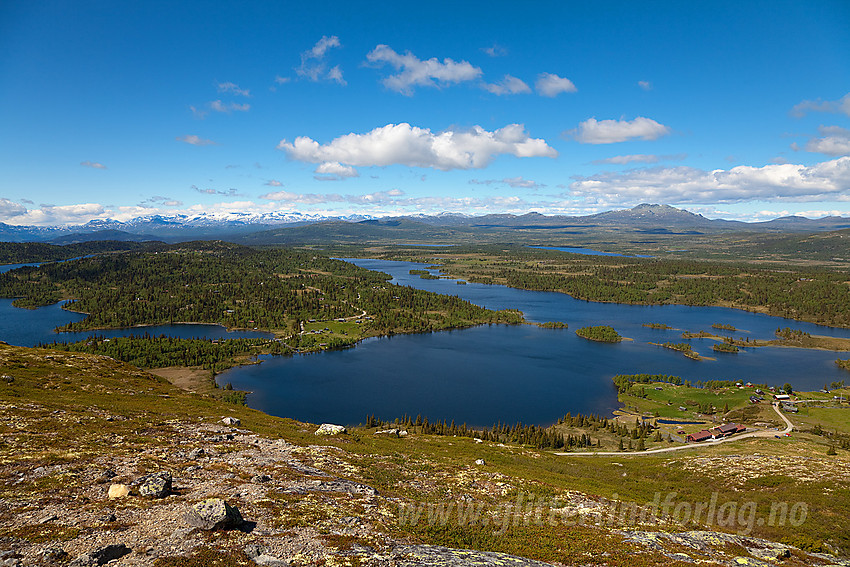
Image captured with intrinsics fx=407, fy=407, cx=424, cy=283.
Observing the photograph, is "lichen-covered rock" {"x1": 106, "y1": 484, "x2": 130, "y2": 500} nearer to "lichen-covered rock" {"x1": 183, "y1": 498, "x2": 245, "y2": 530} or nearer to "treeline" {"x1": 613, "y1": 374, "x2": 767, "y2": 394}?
"lichen-covered rock" {"x1": 183, "y1": 498, "x2": 245, "y2": 530}

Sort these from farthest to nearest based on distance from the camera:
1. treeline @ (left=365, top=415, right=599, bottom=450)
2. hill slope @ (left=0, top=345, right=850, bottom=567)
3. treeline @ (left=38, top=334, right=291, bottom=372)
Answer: treeline @ (left=38, top=334, right=291, bottom=372) → treeline @ (left=365, top=415, right=599, bottom=450) → hill slope @ (left=0, top=345, right=850, bottom=567)

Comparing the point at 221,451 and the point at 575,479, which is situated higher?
the point at 221,451

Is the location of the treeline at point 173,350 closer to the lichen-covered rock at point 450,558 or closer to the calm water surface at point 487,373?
the calm water surface at point 487,373

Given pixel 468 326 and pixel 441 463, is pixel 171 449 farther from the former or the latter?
pixel 468 326

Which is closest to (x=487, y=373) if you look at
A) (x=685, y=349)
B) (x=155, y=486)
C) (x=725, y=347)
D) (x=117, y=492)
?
(x=685, y=349)

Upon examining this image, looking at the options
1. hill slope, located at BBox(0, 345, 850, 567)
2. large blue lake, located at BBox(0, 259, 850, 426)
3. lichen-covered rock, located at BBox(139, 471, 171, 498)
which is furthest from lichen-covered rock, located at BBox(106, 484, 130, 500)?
large blue lake, located at BBox(0, 259, 850, 426)

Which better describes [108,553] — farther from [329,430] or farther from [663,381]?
[663,381]

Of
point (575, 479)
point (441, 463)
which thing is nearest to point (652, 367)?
point (575, 479)
